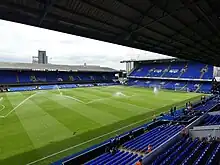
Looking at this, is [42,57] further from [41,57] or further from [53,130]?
[53,130]

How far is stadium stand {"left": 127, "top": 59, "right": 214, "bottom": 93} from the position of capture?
46.9 m

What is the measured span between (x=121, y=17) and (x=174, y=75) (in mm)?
48806

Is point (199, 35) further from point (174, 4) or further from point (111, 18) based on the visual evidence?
point (111, 18)

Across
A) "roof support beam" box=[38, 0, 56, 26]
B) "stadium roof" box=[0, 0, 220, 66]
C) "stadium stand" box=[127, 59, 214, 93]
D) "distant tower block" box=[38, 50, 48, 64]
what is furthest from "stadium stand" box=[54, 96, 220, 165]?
"distant tower block" box=[38, 50, 48, 64]

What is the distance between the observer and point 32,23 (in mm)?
7531

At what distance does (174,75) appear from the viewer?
175ft

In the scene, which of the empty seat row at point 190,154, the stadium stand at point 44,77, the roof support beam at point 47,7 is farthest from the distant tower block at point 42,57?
the empty seat row at point 190,154

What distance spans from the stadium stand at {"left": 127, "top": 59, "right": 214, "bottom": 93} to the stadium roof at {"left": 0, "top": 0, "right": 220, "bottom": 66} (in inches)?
1526

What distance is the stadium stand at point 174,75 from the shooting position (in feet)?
154

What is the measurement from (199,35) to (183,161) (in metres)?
8.27

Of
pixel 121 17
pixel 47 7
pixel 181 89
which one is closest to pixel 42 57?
pixel 181 89

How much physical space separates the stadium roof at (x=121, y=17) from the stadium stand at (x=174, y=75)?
38.7 meters

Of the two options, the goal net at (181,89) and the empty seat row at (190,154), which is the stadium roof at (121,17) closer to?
the empty seat row at (190,154)

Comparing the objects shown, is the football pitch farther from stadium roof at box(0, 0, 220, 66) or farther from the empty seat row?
stadium roof at box(0, 0, 220, 66)
